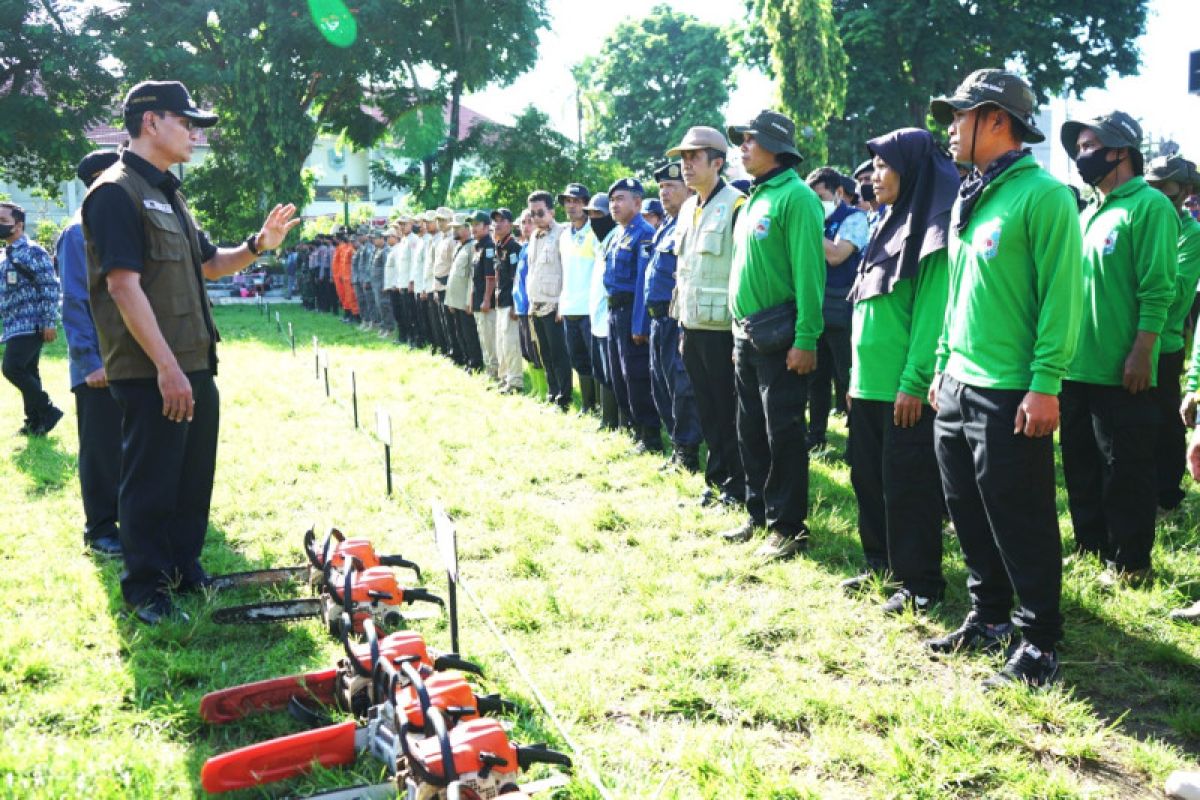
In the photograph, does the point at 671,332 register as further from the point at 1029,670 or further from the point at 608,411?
the point at 1029,670

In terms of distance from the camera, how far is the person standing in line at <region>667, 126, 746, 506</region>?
5848 mm

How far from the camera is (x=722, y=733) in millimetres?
3281

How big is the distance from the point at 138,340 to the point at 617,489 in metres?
3.51

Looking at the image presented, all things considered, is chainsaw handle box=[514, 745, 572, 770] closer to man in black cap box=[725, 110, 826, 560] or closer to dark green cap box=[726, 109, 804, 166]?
man in black cap box=[725, 110, 826, 560]

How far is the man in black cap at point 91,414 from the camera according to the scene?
5.63 meters

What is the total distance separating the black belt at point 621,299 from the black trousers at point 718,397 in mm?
1679

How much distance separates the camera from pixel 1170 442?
5527 mm

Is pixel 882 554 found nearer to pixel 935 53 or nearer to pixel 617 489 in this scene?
pixel 617 489

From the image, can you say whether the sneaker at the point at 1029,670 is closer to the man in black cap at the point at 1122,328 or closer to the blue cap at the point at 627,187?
the man in black cap at the point at 1122,328

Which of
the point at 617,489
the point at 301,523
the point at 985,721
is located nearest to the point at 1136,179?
the point at 985,721

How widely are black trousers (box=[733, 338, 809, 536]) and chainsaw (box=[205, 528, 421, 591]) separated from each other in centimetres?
188

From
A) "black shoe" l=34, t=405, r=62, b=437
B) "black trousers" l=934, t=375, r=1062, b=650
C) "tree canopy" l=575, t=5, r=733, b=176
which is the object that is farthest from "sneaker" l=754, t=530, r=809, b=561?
"tree canopy" l=575, t=5, r=733, b=176

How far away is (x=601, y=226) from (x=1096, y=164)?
5.37 m

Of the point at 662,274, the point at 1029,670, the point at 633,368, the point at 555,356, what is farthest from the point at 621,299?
the point at 1029,670
